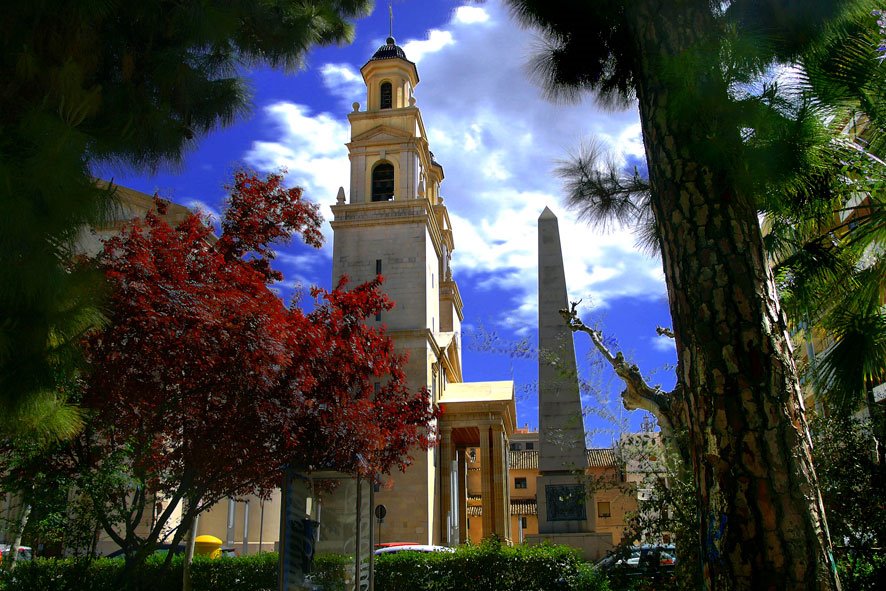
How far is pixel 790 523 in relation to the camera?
352 cm

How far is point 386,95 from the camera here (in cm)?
3897

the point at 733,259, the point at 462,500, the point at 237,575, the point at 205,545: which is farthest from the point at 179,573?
the point at 462,500

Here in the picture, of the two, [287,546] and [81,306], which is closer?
[81,306]

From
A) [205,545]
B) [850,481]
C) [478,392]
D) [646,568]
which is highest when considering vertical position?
[478,392]

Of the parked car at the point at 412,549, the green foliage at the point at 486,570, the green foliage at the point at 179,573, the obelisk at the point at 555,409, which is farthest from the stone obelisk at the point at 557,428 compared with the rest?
the green foliage at the point at 179,573

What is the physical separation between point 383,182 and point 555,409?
2058 cm

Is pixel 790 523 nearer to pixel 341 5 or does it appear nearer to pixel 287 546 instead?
pixel 287 546

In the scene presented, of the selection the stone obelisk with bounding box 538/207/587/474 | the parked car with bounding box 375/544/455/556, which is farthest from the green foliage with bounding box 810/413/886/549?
the stone obelisk with bounding box 538/207/587/474

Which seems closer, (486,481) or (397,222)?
(486,481)

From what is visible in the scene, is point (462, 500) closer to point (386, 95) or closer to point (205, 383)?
point (386, 95)

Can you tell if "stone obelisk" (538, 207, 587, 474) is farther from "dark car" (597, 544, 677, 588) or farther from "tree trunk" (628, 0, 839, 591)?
"tree trunk" (628, 0, 839, 591)

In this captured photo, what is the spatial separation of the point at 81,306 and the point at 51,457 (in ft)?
18.1

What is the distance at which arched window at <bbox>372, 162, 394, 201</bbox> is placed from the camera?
37.2m

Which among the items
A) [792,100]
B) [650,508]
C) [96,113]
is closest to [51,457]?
[96,113]
